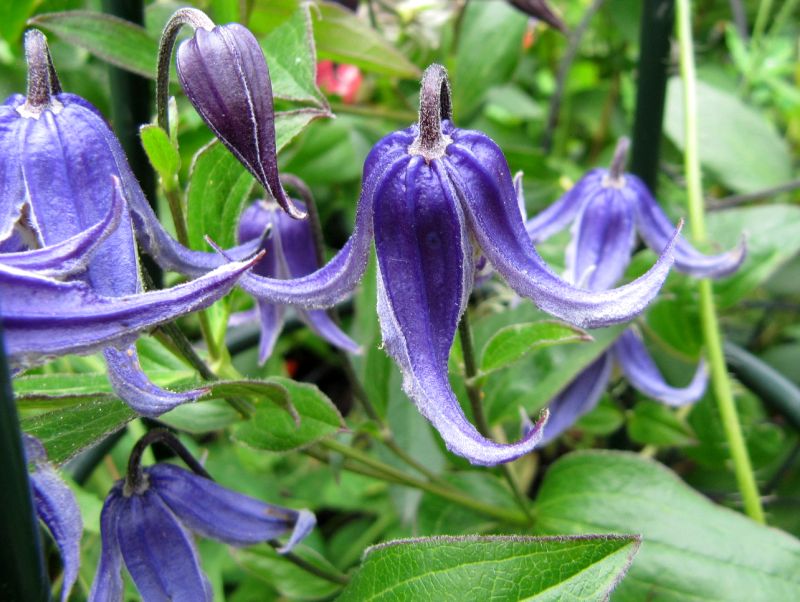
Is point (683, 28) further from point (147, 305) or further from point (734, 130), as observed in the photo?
point (147, 305)

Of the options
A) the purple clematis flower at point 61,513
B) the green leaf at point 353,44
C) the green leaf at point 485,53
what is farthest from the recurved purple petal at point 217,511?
the green leaf at point 485,53

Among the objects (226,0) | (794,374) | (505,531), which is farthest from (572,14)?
(505,531)

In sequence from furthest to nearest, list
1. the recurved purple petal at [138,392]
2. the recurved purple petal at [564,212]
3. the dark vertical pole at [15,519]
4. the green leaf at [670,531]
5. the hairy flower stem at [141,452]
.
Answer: the recurved purple petal at [564,212]
the green leaf at [670,531]
the hairy flower stem at [141,452]
the recurved purple petal at [138,392]
the dark vertical pole at [15,519]

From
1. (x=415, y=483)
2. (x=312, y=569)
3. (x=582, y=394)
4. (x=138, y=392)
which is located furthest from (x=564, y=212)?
(x=138, y=392)

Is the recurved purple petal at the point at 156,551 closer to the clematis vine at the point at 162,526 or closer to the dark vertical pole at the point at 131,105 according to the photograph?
the clematis vine at the point at 162,526

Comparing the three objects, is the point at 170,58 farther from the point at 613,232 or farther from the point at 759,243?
the point at 759,243
